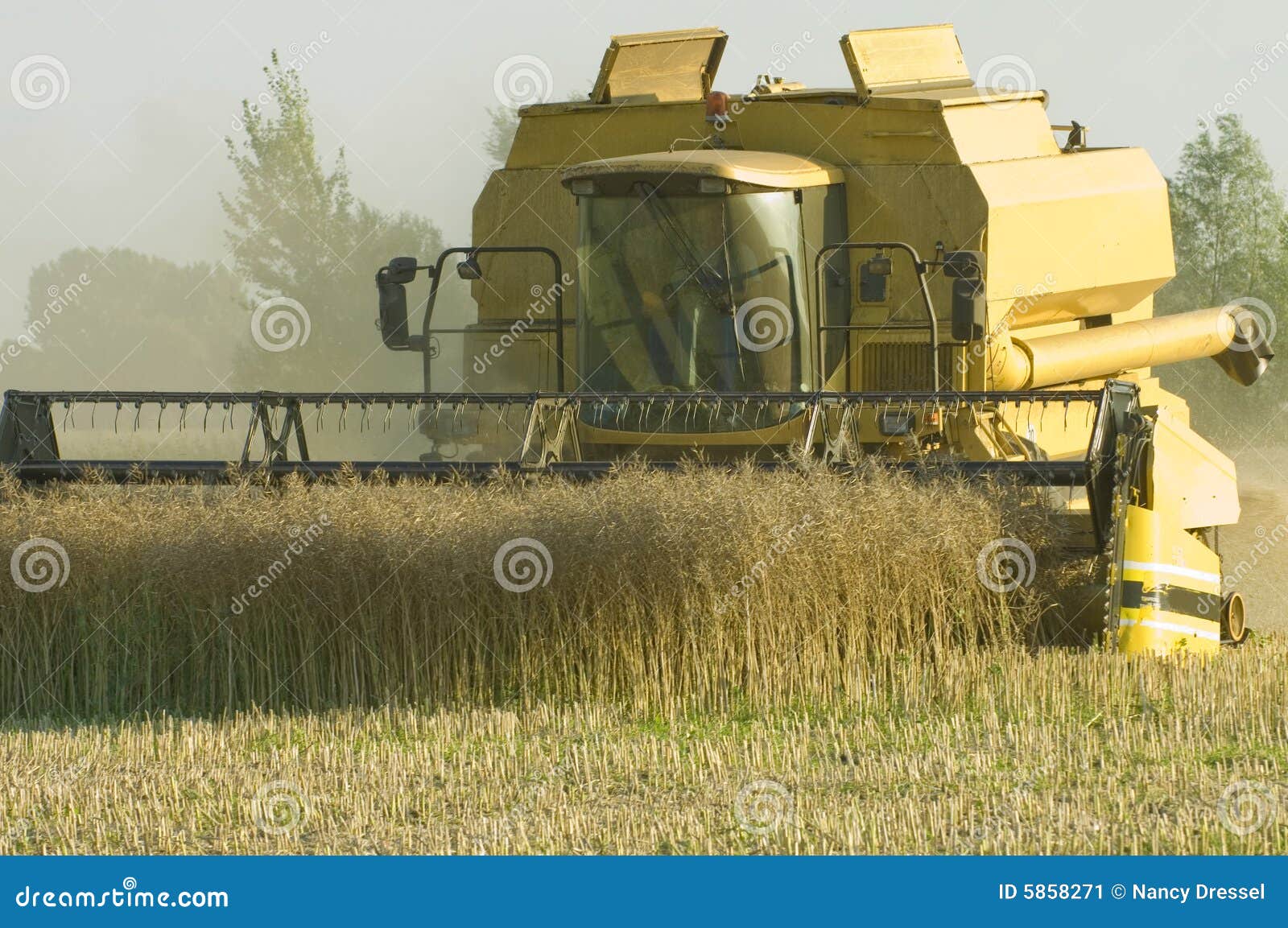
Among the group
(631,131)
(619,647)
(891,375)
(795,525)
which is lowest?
(619,647)

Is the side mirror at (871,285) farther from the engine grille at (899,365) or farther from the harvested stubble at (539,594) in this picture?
the harvested stubble at (539,594)

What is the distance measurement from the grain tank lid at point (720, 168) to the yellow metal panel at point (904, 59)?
0.77 metres

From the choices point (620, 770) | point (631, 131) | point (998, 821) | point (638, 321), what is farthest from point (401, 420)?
point (998, 821)

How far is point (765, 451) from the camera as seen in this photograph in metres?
8.22

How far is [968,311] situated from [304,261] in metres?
19.3

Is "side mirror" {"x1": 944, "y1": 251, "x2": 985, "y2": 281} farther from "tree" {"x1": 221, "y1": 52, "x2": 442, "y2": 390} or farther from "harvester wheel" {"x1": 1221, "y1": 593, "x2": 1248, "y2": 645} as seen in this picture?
"tree" {"x1": 221, "y1": 52, "x2": 442, "y2": 390}

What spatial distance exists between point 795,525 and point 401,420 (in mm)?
10499

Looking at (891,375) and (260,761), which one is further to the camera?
(891,375)

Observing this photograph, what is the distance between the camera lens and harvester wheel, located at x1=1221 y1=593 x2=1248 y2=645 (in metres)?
8.19

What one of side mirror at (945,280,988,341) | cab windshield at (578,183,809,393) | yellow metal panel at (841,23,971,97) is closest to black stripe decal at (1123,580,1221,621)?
side mirror at (945,280,988,341)

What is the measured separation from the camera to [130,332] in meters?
35.7

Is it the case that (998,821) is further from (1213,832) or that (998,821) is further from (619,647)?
(619,647)

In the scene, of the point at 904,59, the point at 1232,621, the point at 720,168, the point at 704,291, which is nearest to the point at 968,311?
the point at 704,291

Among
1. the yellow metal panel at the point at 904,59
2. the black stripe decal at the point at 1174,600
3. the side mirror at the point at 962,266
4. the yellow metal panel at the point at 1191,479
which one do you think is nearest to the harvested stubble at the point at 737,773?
the black stripe decal at the point at 1174,600
